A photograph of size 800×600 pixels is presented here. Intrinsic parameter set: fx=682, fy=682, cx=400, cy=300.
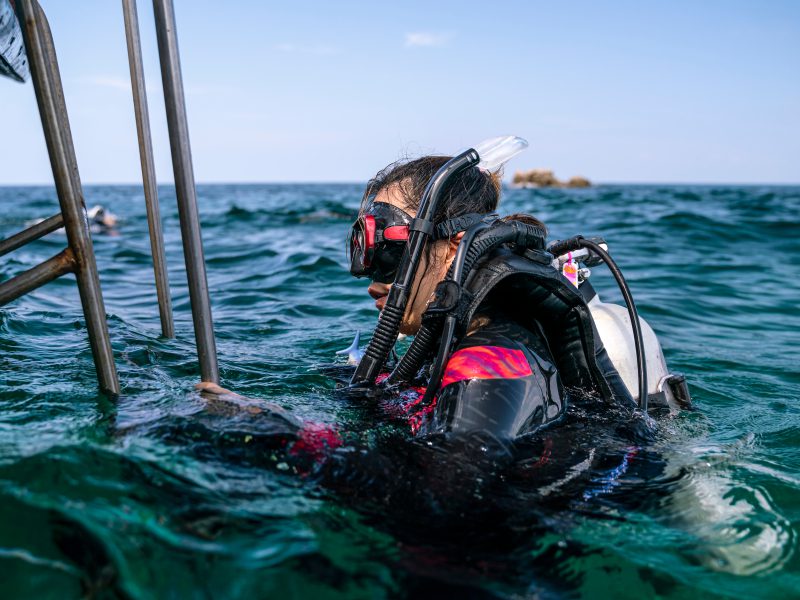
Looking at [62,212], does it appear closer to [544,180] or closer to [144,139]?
[144,139]

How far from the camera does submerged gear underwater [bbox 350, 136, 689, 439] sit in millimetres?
1997

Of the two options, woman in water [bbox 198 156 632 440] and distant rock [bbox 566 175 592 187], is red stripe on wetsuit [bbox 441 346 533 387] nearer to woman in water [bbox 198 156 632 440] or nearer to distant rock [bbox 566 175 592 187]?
woman in water [bbox 198 156 632 440]

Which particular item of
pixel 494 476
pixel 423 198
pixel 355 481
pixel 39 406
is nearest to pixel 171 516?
pixel 355 481

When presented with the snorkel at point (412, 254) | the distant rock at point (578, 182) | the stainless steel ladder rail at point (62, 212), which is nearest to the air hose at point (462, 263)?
the snorkel at point (412, 254)

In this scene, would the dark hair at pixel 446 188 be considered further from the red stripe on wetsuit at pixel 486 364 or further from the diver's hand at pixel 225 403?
the diver's hand at pixel 225 403

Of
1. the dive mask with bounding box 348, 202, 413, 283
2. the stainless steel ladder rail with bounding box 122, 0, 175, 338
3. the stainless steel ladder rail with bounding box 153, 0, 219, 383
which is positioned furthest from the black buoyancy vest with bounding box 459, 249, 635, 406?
the stainless steel ladder rail with bounding box 122, 0, 175, 338

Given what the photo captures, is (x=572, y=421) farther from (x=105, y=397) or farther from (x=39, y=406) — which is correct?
(x=39, y=406)

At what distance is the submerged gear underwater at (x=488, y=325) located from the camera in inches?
78.6

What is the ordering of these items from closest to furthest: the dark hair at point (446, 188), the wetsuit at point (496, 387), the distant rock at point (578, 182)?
the wetsuit at point (496, 387), the dark hair at point (446, 188), the distant rock at point (578, 182)

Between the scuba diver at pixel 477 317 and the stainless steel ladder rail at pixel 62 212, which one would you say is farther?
the scuba diver at pixel 477 317

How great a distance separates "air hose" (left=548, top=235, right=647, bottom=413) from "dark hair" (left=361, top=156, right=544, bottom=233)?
33 centimetres

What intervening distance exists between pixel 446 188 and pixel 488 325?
501 mm

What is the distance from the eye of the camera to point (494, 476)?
1903mm

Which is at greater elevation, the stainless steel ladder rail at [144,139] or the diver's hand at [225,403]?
the stainless steel ladder rail at [144,139]
